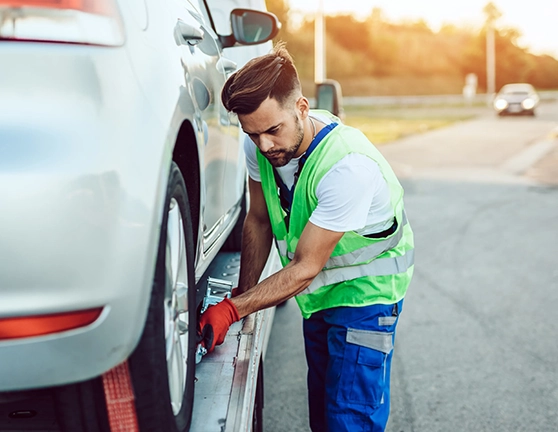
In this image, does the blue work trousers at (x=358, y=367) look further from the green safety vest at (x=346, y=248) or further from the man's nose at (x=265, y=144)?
the man's nose at (x=265, y=144)

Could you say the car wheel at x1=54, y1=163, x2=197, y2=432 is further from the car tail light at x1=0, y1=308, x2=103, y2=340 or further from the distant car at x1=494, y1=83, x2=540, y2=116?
the distant car at x1=494, y1=83, x2=540, y2=116

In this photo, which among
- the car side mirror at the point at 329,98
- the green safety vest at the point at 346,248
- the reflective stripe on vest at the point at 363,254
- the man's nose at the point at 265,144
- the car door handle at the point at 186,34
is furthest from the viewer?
the car side mirror at the point at 329,98

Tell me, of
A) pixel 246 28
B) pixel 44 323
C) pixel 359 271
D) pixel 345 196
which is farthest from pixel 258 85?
pixel 44 323

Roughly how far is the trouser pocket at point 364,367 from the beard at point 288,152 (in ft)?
2.36

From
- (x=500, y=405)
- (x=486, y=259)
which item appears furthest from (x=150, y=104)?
(x=486, y=259)

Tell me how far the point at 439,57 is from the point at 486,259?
65142 millimetres

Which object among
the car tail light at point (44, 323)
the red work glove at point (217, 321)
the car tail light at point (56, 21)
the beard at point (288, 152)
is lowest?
the red work glove at point (217, 321)

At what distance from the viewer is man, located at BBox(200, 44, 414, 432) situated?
8.63 feet

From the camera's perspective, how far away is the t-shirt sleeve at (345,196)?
2652mm

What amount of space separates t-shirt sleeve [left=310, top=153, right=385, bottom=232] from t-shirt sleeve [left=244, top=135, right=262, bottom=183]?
51 centimetres

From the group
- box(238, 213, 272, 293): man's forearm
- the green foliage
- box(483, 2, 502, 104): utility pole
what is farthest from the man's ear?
box(483, 2, 502, 104): utility pole

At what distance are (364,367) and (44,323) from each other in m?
1.58

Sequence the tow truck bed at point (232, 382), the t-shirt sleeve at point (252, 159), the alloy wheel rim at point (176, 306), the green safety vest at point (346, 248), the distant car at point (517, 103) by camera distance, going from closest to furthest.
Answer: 1. the alloy wheel rim at point (176, 306)
2. the tow truck bed at point (232, 382)
3. the green safety vest at point (346, 248)
4. the t-shirt sleeve at point (252, 159)
5. the distant car at point (517, 103)

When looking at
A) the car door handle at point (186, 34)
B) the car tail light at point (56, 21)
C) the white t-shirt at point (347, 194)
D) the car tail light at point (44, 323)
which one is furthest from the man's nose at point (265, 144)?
the car tail light at point (44, 323)
